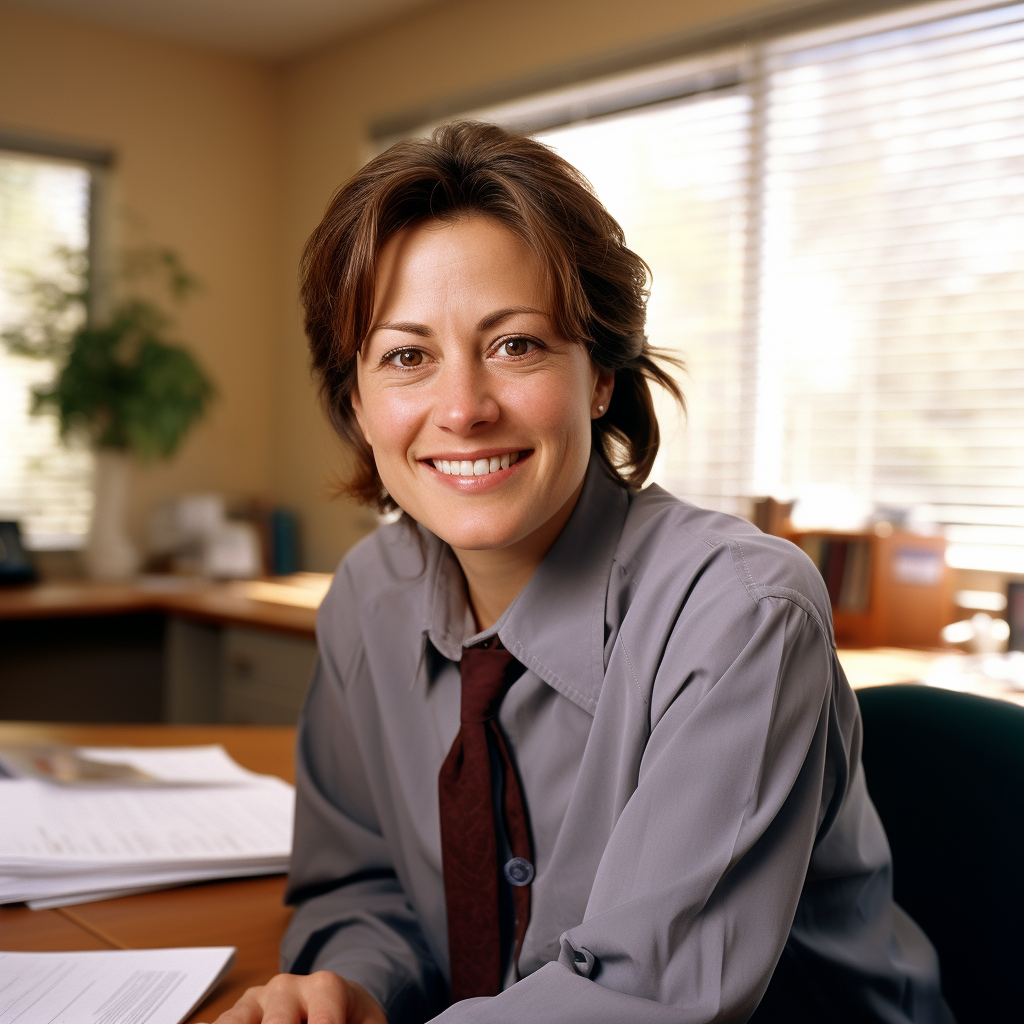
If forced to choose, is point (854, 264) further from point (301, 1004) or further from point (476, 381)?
point (301, 1004)

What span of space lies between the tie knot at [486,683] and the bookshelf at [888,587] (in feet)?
5.95

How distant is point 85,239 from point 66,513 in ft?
3.35

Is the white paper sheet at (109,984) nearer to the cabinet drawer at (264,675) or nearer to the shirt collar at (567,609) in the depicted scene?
the shirt collar at (567,609)

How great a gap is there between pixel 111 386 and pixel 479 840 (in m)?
3.13

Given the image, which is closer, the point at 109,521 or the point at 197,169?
the point at 109,521

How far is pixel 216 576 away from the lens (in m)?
3.84

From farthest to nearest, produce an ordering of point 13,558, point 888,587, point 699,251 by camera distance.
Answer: point 13,558 < point 699,251 < point 888,587

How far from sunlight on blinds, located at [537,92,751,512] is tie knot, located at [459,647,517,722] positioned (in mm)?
2057

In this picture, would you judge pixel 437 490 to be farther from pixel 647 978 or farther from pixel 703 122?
pixel 703 122

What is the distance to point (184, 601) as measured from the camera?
11.0 feet

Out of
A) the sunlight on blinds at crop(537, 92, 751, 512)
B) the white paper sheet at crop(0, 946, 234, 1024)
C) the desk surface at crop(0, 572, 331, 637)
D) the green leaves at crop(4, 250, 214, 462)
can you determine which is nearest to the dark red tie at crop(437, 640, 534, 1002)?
the white paper sheet at crop(0, 946, 234, 1024)

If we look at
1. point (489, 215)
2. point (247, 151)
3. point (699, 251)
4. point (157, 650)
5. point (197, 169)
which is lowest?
point (157, 650)

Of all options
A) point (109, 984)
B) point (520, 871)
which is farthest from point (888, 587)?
point (109, 984)

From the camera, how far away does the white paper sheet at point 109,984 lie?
815 millimetres
